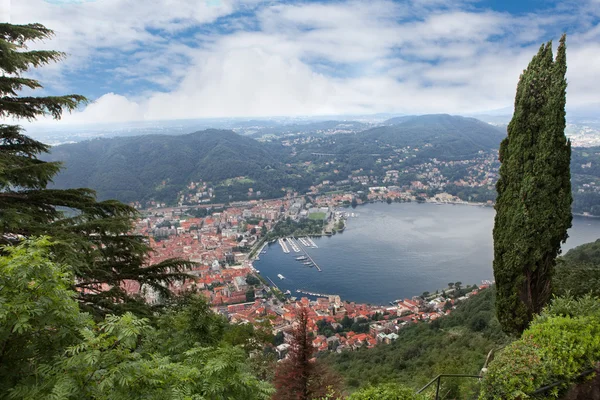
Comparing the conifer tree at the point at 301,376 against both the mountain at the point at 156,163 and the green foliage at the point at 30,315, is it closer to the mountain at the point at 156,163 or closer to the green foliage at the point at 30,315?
the green foliage at the point at 30,315

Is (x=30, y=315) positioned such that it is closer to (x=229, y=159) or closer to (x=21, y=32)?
(x=21, y=32)

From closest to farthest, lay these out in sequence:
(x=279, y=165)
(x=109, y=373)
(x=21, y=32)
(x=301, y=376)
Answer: (x=109, y=373), (x=21, y=32), (x=301, y=376), (x=279, y=165)

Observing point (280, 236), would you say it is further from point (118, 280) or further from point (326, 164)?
point (326, 164)

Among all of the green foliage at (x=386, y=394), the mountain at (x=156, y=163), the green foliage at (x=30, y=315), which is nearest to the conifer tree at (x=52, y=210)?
the green foliage at (x=30, y=315)

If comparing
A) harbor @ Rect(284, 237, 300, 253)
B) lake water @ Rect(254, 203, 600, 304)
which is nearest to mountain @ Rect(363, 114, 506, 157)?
lake water @ Rect(254, 203, 600, 304)

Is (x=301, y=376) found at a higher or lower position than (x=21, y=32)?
lower

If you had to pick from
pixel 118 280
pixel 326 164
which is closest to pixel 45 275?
pixel 118 280

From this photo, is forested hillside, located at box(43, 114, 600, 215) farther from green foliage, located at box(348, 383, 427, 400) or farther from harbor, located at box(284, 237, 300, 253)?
green foliage, located at box(348, 383, 427, 400)

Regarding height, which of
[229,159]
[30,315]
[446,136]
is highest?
[446,136]

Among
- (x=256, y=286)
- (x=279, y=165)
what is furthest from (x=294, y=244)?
(x=279, y=165)
